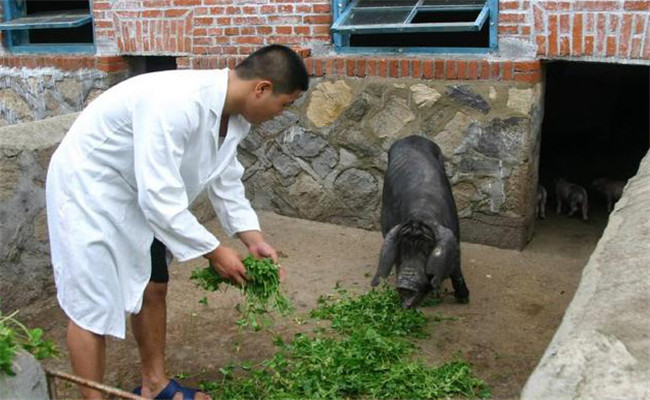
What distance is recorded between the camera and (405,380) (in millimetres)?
3641

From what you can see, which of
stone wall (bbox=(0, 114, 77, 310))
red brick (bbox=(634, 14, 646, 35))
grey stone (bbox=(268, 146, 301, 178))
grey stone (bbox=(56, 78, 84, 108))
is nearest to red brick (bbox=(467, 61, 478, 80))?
red brick (bbox=(634, 14, 646, 35))

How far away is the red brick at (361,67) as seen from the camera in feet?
19.3

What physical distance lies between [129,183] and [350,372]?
60.6 inches

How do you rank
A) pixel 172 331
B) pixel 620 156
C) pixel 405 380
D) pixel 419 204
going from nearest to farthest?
pixel 405 380
pixel 172 331
pixel 419 204
pixel 620 156

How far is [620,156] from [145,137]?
762 centimetres

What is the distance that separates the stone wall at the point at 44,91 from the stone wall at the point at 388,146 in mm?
1960

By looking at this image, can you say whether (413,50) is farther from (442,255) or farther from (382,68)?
(442,255)

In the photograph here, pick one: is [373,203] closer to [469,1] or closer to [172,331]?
[469,1]

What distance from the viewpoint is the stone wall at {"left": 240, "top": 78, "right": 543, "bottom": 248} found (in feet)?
17.9

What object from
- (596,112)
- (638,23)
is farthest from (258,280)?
(596,112)

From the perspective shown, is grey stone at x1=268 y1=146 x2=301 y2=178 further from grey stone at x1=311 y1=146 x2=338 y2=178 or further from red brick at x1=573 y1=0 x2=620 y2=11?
red brick at x1=573 y1=0 x2=620 y2=11

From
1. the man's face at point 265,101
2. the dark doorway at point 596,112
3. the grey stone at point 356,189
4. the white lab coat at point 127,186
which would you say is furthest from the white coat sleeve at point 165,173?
the dark doorway at point 596,112

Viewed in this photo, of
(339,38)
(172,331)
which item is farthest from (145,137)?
(339,38)

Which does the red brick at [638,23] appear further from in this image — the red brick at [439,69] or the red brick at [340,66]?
the red brick at [340,66]
